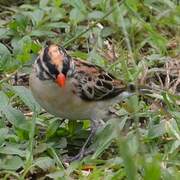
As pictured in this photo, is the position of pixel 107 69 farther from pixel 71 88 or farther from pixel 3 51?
pixel 71 88

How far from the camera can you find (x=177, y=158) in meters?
5.72

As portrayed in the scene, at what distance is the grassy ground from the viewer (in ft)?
18.1

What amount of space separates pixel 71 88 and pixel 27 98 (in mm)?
458

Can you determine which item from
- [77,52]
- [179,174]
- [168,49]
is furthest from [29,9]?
[179,174]

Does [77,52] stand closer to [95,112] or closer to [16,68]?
[16,68]

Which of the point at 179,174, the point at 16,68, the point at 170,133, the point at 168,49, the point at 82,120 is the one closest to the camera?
the point at 179,174

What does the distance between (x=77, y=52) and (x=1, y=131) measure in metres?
1.95

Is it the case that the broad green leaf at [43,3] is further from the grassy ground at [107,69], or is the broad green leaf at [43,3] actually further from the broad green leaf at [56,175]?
the broad green leaf at [56,175]

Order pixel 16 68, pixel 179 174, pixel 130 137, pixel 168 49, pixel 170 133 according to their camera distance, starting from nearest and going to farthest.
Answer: pixel 179 174 < pixel 130 137 < pixel 170 133 < pixel 16 68 < pixel 168 49

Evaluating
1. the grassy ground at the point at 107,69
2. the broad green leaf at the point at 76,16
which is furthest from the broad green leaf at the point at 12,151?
the broad green leaf at the point at 76,16

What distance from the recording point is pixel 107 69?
711 centimetres

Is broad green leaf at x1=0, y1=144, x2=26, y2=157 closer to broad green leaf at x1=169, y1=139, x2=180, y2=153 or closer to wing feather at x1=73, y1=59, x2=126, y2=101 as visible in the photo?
wing feather at x1=73, y1=59, x2=126, y2=101

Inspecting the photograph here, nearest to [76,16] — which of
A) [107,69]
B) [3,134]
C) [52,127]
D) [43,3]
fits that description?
[43,3]

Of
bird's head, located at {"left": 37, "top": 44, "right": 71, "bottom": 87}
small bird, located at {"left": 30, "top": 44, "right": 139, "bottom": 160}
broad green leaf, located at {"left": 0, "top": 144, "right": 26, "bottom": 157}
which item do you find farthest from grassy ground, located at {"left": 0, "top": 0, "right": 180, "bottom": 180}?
bird's head, located at {"left": 37, "top": 44, "right": 71, "bottom": 87}
